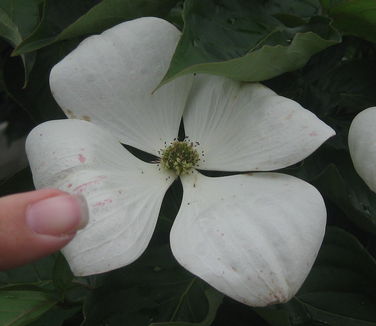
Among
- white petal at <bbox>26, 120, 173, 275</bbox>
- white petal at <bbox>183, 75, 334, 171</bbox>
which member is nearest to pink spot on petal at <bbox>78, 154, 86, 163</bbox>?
white petal at <bbox>26, 120, 173, 275</bbox>

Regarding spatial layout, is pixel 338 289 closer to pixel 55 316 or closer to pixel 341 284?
pixel 341 284

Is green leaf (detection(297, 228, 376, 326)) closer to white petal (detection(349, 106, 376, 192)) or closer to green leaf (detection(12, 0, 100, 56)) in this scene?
white petal (detection(349, 106, 376, 192))

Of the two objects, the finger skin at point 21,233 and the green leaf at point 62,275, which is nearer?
the finger skin at point 21,233

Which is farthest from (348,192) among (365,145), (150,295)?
(150,295)

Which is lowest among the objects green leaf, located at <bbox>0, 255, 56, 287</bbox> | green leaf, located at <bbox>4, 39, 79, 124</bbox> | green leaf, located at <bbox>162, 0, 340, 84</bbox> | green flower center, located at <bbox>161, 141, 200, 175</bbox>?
green leaf, located at <bbox>0, 255, 56, 287</bbox>

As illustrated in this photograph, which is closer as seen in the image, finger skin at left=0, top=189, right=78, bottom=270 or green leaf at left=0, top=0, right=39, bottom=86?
finger skin at left=0, top=189, right=78, bottom=270

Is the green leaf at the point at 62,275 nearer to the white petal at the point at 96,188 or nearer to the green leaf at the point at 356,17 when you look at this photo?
the white petal at the point at 96,188

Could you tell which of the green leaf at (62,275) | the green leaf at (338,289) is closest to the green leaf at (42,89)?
the green leaf at (62,275)
